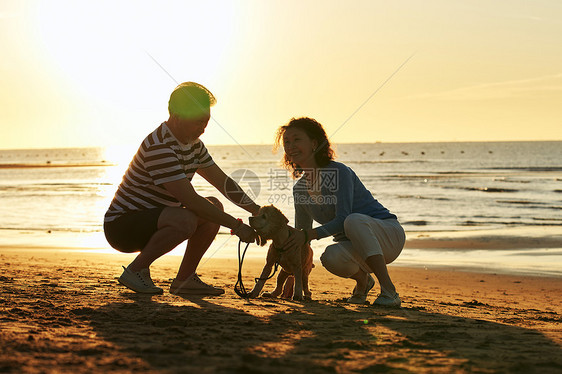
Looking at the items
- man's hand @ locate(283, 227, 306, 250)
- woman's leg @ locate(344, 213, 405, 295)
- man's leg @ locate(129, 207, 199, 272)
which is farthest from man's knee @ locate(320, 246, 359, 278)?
man's leg @ locate(129, 207, 199, 272)

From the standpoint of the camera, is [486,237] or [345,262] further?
[486,237]

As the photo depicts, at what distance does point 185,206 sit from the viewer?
5086 millimetres

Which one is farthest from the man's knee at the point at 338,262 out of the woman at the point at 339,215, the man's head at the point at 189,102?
the man's head at the point at 189,102

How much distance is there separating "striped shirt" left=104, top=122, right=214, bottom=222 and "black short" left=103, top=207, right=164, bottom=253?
7cm

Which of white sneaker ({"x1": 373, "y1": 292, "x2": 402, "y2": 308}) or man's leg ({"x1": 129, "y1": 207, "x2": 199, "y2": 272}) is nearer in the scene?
man's leg ({"x1": 129, "y1": 207, "x2": 199, "y2": 272})

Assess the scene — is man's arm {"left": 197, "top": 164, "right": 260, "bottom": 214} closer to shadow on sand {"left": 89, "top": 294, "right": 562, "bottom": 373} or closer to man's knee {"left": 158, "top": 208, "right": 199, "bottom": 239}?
man's knee {"left": 158, "top": 208, "right": 199, "bottom": 239}

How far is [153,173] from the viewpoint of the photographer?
4.95 meters

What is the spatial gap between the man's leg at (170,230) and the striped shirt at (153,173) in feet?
0.68

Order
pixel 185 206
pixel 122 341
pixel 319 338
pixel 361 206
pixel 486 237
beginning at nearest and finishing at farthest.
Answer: pixel 122 341 → pixel 319 338 → pixel 185 206 → pixel 361 206 → pixel 486 237

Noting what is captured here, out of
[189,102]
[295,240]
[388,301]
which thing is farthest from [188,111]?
[388,301]

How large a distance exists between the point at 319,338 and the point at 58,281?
3697mm

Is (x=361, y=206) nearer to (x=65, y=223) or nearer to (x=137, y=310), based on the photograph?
(x=137, y=310)

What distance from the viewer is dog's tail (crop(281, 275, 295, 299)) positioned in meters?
5.87

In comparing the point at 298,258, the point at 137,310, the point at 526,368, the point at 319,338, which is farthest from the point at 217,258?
the point at 526,368
